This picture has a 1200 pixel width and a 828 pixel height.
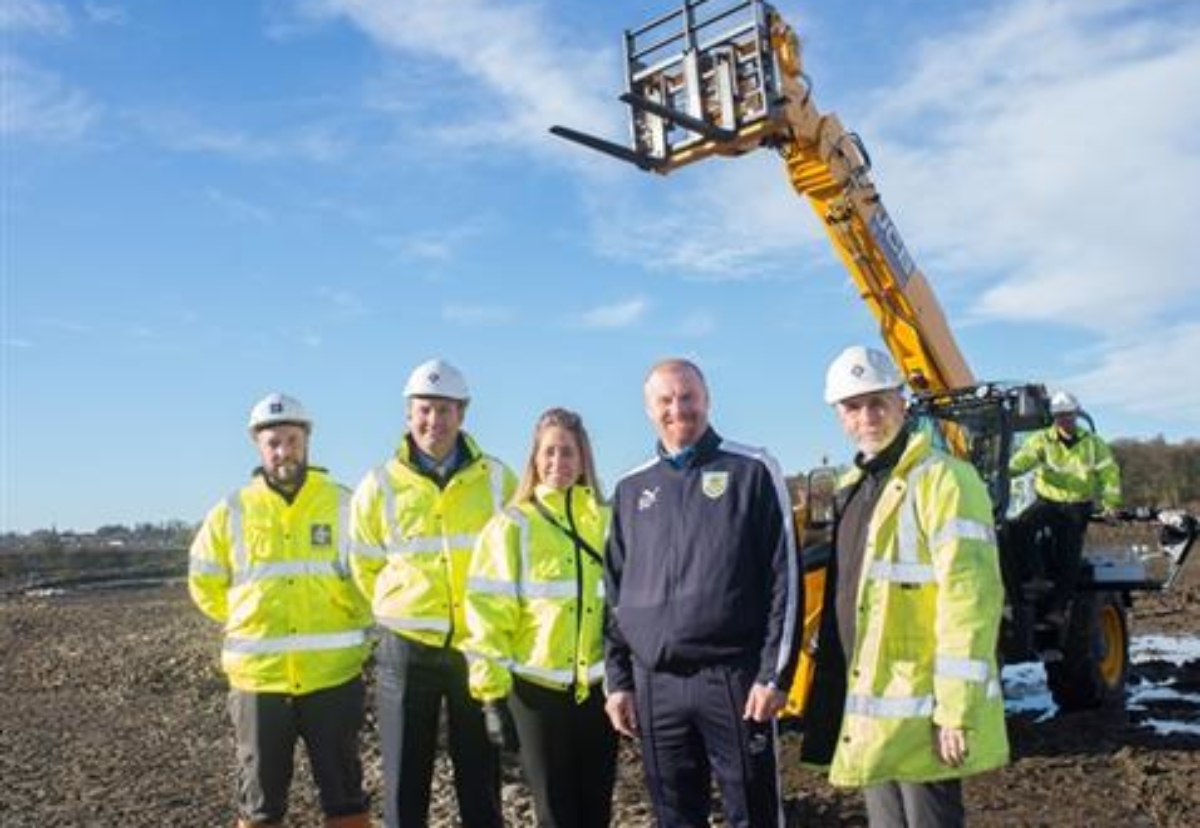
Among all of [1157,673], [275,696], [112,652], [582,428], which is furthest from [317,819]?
[112,652]

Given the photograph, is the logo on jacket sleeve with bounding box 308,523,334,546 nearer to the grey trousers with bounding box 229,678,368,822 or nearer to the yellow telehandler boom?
the grey trousers with bounding box 229,678,368,822

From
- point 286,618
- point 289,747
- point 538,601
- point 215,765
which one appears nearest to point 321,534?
point 286,618

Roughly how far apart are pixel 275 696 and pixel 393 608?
62cm

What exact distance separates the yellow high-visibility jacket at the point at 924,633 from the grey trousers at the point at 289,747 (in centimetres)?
210

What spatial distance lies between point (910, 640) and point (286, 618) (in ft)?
8.29

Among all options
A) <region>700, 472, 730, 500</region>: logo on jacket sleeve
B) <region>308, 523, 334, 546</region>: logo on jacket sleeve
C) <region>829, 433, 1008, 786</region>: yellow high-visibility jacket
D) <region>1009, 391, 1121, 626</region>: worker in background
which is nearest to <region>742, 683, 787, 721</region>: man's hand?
<region>829, 433, 1008, 786</region>: yellow high-visibility jacket

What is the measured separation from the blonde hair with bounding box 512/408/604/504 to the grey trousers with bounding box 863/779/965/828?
1559 mm

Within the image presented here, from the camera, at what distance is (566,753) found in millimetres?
4246

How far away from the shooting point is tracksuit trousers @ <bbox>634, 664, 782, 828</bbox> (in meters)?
3.73

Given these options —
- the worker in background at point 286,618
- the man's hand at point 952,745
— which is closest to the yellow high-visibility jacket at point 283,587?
the worker in background at point 286,618

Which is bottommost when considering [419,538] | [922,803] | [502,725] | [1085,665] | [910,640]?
[1085,665]

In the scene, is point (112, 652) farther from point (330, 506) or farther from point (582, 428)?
point (582, 428)

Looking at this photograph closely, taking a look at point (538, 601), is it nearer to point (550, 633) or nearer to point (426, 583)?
point (550, 633)

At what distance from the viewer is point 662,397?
157 inches
